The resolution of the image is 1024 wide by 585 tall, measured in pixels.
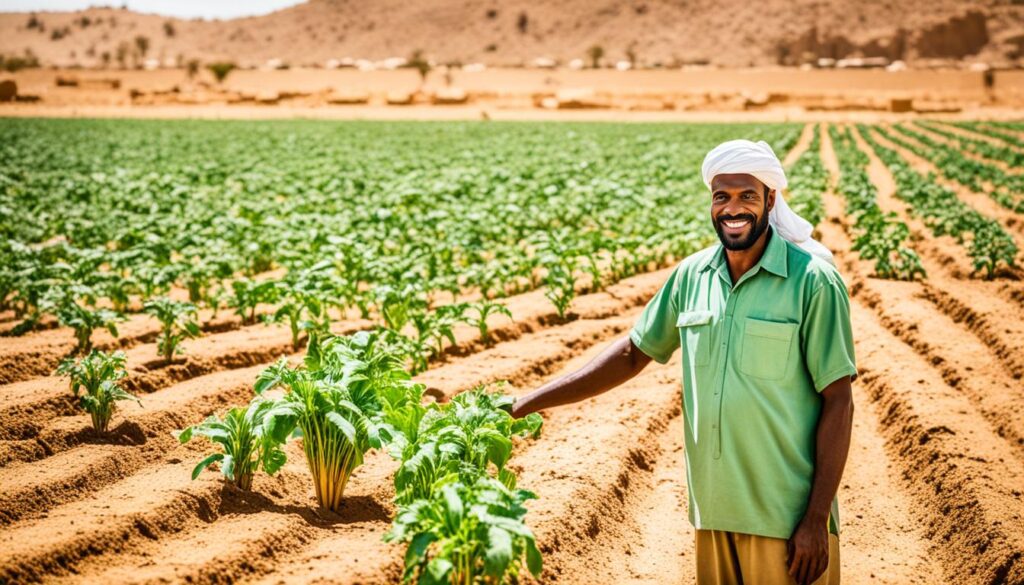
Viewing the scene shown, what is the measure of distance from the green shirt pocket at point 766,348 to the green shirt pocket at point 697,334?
0.15m

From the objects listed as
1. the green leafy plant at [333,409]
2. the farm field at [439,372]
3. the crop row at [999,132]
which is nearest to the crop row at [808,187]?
the farm field at [439,372]

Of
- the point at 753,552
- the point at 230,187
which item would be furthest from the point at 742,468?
the point at 230,187

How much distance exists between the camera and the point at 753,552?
3111 mm

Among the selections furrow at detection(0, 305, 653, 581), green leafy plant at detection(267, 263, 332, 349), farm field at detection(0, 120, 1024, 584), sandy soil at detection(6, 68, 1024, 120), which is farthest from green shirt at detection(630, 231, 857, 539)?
sandy soil at detection(6, 68, 1024, 120)

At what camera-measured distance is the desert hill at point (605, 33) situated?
A: 355ft

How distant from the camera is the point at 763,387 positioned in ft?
10.0

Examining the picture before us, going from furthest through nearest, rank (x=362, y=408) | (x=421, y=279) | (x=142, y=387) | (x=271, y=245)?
(x=271, y=245), (x=421, y=279), (x=142, y=387), (x=362, y=408)

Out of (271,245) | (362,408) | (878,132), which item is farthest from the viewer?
(878,132)

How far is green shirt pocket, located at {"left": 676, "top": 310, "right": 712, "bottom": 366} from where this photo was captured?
319 centimetres

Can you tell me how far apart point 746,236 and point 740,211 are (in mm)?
98

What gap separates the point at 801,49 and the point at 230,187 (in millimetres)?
100865

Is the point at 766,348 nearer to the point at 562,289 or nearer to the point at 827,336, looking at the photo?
the point at 827,336

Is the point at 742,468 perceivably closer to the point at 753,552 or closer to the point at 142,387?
the point at 753,552

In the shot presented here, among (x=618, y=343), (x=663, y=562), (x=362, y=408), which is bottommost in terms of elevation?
(x=663, y=562)
